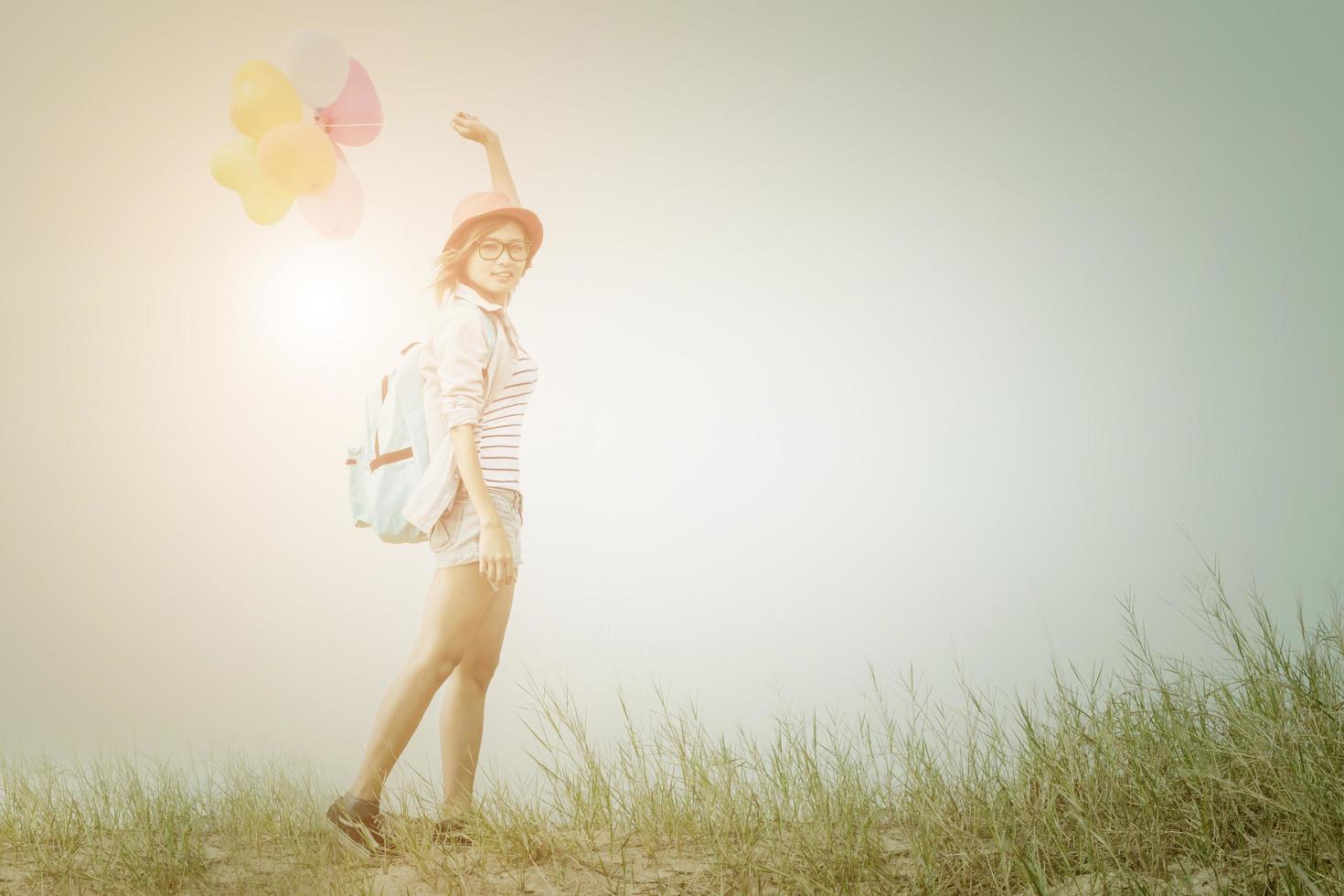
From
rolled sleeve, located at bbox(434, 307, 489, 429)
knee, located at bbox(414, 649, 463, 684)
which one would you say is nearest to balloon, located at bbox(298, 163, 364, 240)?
rolled sleeve, located at bbox(434, 307, 489, 429)

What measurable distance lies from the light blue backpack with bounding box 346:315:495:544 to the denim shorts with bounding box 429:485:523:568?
3.5 inches

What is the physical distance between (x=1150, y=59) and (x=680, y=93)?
1.56 m

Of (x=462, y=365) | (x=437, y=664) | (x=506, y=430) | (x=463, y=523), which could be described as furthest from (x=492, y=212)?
(x=437, y=664)

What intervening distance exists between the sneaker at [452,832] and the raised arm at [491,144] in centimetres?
149

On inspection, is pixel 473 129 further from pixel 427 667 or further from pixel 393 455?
pixel 427 667

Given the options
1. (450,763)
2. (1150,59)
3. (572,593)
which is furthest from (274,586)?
(1150,59)

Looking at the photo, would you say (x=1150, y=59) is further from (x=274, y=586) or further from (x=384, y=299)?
(x=274, y=586)

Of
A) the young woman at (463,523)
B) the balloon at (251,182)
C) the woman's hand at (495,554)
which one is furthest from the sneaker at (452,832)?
the balloon at (251,182)

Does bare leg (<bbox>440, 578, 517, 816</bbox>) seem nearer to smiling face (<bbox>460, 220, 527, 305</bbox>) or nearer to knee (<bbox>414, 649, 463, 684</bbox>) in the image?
knee (<bbox>414, 649, 463, 684</bbox>)

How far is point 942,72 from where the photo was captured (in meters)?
3.35

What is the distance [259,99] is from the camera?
103 inches

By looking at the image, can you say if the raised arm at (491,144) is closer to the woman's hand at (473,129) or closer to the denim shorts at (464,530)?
the woman's hand at (473,129)

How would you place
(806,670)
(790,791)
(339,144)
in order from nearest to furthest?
(790,791), (339,144), (806,670)

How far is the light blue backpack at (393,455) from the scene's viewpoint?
7.54 feet
